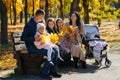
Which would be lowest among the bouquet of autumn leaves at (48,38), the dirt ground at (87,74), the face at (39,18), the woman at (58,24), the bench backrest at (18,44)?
the dirt ground at (87,74)

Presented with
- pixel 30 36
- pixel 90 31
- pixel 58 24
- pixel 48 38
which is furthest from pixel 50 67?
pixel 90 31

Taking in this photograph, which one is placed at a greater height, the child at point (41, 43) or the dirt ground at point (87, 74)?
the child at point (41, 43)

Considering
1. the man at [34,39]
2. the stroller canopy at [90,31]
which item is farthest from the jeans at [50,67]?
the stroller canopy at [90,31]

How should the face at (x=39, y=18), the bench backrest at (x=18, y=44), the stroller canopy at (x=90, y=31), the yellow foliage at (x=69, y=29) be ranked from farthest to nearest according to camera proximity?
the stroller canopy at (x=90, y=31) < the yellow foliage at (x=69, y=29) < the bench backrest at (x=18, y=44) < the face at (x=39, y=18)

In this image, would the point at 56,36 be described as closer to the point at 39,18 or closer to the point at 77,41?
A: the point at 39,18

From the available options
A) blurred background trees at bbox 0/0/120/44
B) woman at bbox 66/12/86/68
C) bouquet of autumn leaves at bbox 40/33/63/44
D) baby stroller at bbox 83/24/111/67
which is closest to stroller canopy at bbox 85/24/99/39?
baby stroller at bbox 83/24/111/67

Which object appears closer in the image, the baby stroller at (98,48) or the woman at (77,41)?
the woman at (77,41)

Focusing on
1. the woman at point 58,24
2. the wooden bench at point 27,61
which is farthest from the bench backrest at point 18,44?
the woman at point 58,24

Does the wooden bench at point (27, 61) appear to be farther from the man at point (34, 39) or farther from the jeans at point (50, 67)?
the jeans at point (50, 67)

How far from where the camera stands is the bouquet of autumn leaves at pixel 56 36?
10360 mm

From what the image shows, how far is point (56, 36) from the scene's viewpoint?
34.9 feet

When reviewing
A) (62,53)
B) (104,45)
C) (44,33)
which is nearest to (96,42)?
(104,45)

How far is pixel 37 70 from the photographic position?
10.6m

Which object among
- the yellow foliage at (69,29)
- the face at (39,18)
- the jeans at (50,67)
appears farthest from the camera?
the yellow foliage at (69,29)
